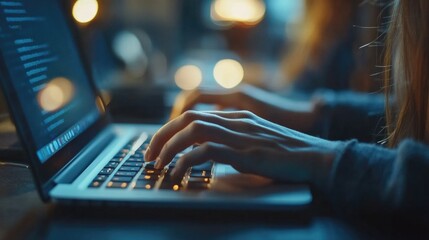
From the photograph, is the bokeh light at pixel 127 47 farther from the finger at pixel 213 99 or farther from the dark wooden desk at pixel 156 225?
the dark wooden desk at pixel 156 225

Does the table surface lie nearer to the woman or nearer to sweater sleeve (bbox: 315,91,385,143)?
the woman

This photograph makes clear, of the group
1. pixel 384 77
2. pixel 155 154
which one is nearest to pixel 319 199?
pixel 155 154

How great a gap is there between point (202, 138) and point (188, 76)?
3.80 ft

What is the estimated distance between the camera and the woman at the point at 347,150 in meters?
0.52

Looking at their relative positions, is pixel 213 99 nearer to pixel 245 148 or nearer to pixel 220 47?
pixel 245 148

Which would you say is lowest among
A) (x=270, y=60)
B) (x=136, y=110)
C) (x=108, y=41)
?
(x=270, y=60)

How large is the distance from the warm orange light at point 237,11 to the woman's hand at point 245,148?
54.0 inches

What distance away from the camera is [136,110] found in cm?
106

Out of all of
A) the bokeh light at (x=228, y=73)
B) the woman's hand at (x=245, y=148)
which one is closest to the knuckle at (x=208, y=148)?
the woman's hand at (x=245, y=148)

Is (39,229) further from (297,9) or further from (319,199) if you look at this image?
(297,9)

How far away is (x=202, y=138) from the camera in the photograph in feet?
1.98

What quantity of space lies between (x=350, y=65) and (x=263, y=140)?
0.85 meters

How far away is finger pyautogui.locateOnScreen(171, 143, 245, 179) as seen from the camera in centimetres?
57

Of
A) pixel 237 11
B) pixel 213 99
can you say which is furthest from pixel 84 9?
pixel 237 11
